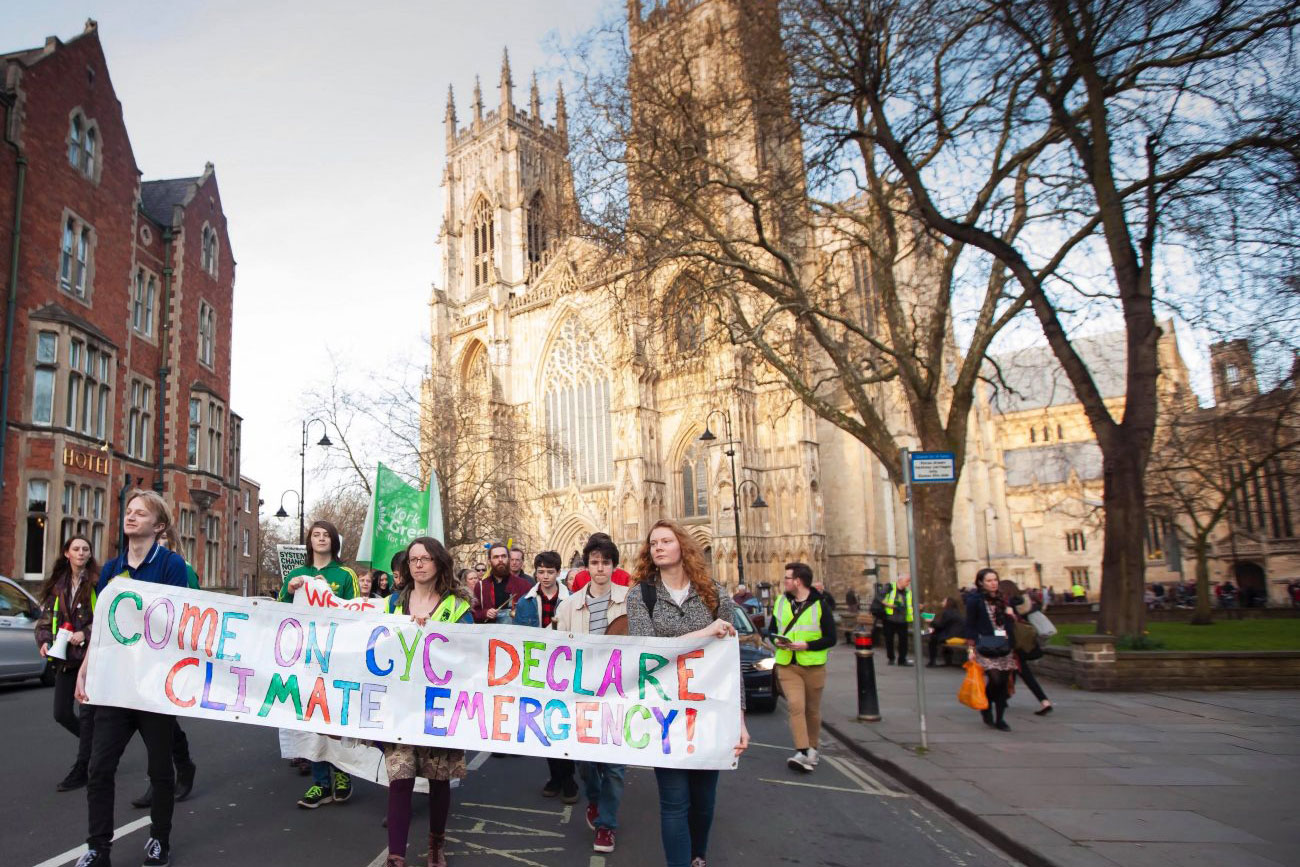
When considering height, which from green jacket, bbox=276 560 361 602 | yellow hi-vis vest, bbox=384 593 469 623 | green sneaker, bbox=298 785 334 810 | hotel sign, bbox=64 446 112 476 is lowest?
green sneaker, bbox=298 785 334 810

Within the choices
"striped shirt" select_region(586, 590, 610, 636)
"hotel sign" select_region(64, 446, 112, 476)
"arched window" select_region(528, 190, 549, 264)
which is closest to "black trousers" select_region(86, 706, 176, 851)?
"striped shirt" select_region(586, 590, 610, 636)

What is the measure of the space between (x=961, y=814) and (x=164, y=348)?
2439cm

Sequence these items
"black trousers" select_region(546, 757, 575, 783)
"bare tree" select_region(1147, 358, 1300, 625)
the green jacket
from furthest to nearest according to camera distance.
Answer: "bare tree" select_region(1147, 358, 1300, 625)
"black trousers" select_region(546, 757, 575, 783)
the green jacket

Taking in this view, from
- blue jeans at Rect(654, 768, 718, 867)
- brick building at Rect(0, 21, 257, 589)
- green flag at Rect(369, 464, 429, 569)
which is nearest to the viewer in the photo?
blue jeans at Rect(654, 768, 718, 867)

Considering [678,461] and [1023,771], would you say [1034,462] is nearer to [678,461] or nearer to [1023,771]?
[678,461]

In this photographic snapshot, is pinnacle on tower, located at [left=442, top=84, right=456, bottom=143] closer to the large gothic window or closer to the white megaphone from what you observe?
the large gothic window

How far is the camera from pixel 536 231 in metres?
61.0

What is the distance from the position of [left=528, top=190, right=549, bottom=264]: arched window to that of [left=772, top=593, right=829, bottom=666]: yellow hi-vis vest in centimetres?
5406

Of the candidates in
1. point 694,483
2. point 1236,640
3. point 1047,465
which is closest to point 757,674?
point 1236,640

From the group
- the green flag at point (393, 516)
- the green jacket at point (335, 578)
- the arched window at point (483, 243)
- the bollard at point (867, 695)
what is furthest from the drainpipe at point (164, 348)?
the arched window at point (483, 243)

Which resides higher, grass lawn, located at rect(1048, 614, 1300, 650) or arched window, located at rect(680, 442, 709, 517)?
arched window, located at rect(680, 442, 709, 517)

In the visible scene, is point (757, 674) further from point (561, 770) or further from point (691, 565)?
point (691, 565)

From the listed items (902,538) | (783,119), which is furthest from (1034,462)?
(783,119)

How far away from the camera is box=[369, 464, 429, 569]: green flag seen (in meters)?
10.7
